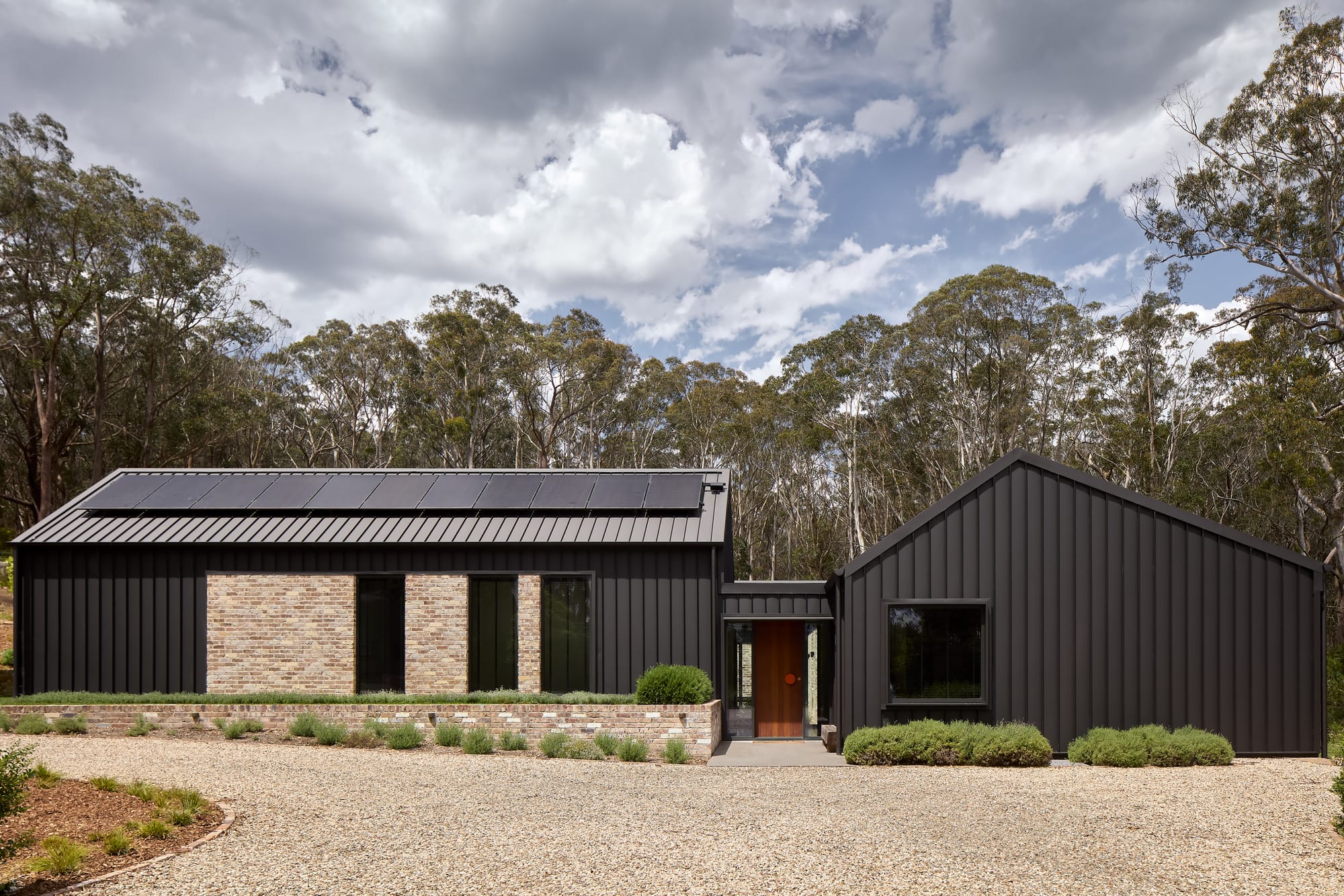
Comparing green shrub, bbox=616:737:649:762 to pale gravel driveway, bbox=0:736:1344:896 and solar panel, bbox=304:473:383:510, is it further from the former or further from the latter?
solar panel, bbox=304:473:383:510

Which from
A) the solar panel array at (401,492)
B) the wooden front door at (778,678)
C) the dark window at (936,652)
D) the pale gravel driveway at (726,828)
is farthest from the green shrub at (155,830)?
the wooden front door at (778,678)

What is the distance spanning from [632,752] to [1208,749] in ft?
25.3

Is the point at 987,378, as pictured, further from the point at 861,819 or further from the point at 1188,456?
the point at 861,819

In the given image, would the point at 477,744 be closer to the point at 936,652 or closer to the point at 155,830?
the point at 155,830

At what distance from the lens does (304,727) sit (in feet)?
41.1

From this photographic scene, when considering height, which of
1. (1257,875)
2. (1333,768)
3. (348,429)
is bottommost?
(1333,768)

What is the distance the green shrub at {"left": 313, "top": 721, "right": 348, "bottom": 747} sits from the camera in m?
12.3

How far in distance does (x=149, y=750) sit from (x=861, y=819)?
9.14 metres

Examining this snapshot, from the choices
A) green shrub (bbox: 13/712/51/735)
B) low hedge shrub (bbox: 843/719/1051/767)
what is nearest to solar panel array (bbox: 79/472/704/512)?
green shrub (bbox: 13/712/51/735)

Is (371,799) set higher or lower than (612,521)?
lower

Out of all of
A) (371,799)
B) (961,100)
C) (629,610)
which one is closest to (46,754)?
(371,799)

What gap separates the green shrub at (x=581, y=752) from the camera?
469 inches

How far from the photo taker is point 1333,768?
1120 centimetres

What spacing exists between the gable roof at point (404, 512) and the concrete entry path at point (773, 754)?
3284 millimetres
